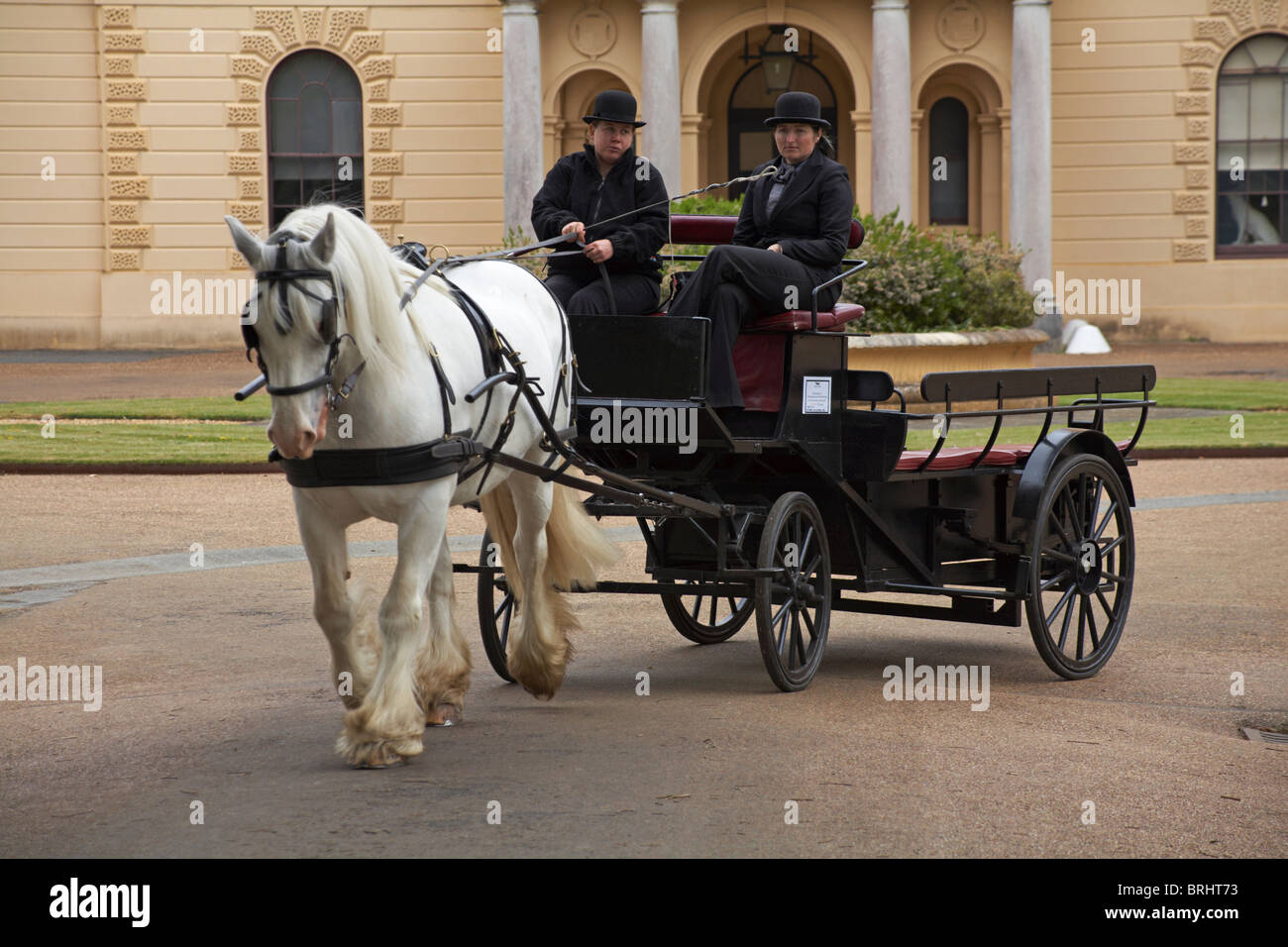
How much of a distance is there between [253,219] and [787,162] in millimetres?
21058

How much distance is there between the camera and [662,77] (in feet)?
82.7

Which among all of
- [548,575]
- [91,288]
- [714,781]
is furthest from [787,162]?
[91,288]

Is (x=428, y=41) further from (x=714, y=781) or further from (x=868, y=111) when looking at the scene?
(x=714, y=781)

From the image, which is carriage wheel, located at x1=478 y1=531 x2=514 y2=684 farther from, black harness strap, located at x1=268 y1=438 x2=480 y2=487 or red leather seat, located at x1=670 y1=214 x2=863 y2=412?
black harness strap, located at x1=268 y1=438 x2=480 y2=487

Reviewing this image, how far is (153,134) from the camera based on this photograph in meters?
26.4

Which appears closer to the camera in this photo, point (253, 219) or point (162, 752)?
point (162, 752)

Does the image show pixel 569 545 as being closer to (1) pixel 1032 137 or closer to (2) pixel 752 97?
(1) pixel 1032 137

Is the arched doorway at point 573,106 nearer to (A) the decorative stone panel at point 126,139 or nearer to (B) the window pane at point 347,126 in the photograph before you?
(B) the window pane at point 347,126

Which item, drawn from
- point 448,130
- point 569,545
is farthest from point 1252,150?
point 569,545

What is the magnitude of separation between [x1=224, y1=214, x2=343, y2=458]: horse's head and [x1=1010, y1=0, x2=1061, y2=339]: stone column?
71.7 feet

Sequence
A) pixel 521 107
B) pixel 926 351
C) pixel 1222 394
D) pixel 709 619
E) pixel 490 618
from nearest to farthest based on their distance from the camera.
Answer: pixel 490 618, pixel 709 619, pixel 926 351, pixel 1222 394, pixel 521 107

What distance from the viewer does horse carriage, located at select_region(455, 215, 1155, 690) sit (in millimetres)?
6375

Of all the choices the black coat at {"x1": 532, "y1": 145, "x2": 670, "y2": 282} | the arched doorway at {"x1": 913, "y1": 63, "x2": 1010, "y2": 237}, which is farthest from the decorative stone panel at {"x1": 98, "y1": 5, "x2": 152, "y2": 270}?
the black coat at {"x1": 532, "y1": 145, "x2": 670, "y2": 282}

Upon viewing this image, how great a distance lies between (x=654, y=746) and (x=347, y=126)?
23.3 metres
